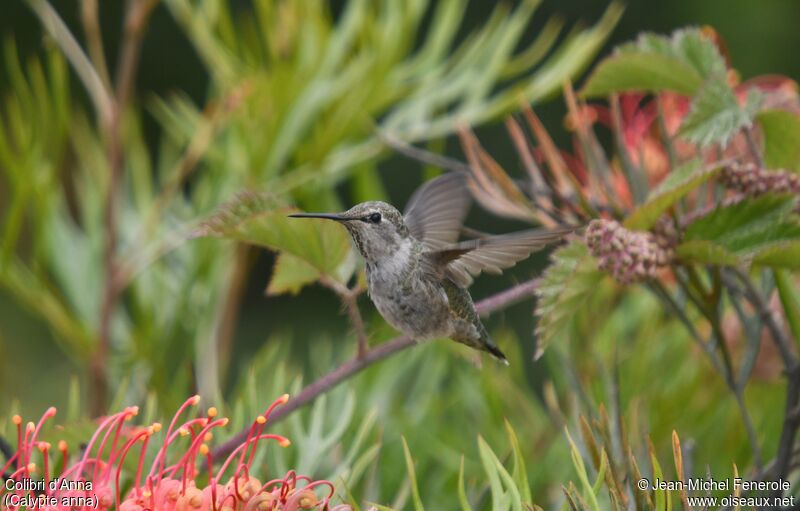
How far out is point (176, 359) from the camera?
920 millimetres

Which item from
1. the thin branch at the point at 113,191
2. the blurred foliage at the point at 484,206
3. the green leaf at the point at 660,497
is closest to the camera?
the green leaf at the point at 660,497

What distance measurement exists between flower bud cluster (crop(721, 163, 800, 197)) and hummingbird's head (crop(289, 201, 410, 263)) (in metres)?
0.16

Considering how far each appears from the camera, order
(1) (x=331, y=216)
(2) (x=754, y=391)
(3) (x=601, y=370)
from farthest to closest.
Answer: (2) (x=754, y=391), (3) (x=601, y=370), (1) (x=331, y=216)

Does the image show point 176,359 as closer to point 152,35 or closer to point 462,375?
point 462,375

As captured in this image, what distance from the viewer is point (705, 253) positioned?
500 mm

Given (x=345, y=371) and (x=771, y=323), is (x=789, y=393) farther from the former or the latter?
(x=345, y=371)

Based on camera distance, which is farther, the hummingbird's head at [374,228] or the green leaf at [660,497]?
the hummingbird's head at [374,228]

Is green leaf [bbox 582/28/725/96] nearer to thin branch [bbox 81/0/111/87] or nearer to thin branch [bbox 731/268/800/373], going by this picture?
thin branch [bbox 731/268/800/373]

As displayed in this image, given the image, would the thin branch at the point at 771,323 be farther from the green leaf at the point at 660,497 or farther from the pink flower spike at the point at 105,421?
the pink flower spike at the point at 105,421

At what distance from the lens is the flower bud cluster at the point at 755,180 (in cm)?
53

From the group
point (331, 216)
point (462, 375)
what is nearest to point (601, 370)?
point (462, 375)

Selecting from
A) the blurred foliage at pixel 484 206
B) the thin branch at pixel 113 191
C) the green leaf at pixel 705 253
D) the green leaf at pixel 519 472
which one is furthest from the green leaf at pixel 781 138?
the thin branch at pixel 113 191

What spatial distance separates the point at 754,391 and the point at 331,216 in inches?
18.3

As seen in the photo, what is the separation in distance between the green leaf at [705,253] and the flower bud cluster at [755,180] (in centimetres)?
4
